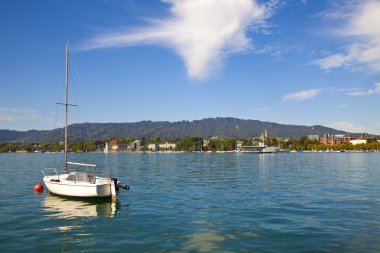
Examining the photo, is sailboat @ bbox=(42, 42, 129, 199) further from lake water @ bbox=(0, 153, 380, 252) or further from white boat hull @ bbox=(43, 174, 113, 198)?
lake water @ bbox=(0, 153, 380, 252)

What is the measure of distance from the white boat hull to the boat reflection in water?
26.1 inches

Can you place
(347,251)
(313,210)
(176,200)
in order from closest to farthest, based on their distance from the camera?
1. (347,251)
2. (313,210)
3. (176,200)

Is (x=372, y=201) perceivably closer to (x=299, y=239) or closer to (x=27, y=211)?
(x=299, y=239)

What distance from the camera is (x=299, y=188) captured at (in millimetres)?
48094

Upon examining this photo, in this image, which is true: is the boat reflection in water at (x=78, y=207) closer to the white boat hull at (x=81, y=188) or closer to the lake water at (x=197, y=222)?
the lake water at (x=197, y=222)

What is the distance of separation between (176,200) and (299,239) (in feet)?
60.1

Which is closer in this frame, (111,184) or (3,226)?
(3,226)

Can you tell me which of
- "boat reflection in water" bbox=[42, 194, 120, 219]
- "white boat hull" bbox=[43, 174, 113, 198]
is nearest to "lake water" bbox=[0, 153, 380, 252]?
"boat reflection in water" bbox=[42, 194, 120, 219]

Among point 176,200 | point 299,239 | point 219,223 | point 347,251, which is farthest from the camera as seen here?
point 176,200

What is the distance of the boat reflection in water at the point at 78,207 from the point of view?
32.2 meters

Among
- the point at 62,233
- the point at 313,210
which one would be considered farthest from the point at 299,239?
the point at 62,233

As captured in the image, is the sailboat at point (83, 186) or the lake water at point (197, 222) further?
the sailboat at point (83, 186)

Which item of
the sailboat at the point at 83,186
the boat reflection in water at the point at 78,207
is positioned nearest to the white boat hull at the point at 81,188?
the sailboat at the point at 83,186

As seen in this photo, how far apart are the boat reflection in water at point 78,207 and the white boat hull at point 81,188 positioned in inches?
26.1
